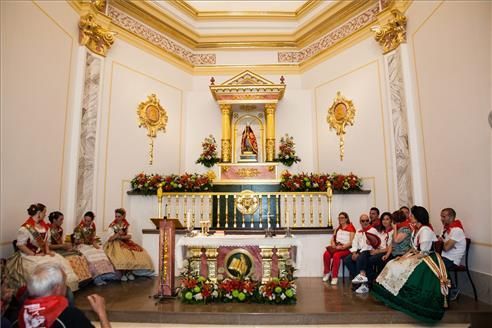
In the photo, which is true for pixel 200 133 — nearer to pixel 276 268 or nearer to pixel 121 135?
pixel 121 135

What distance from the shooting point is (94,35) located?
7258 millimetres

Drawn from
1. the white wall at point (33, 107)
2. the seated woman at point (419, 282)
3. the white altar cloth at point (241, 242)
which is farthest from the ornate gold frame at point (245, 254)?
the white wall at point (33, 107)

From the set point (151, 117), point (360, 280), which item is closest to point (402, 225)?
point (360, 280)

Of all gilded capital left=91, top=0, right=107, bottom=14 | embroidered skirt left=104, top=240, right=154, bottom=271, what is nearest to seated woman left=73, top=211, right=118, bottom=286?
embroidered skirt left=104, top=240, right=154, bottom=271

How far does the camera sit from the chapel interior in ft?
15.8

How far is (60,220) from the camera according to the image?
5395 millimetres

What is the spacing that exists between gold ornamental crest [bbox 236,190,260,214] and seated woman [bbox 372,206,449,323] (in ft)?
11.3

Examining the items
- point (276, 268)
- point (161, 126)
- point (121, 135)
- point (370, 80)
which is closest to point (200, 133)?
point (161, 126)

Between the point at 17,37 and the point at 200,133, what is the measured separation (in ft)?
18.6

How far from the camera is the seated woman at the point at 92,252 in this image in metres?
5.66

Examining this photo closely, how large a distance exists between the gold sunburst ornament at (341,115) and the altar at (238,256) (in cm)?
472

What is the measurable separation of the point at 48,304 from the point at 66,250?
3935 millimetres

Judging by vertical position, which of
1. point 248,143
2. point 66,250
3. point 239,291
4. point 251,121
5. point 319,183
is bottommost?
point 239,291

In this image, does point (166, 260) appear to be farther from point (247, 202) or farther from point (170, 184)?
point (247, 202)
